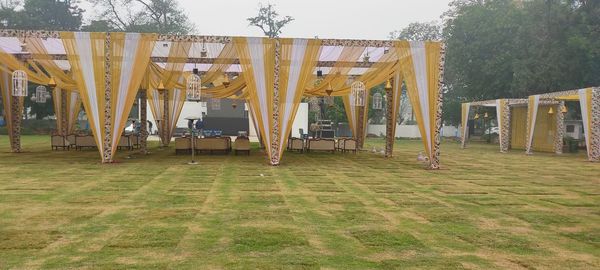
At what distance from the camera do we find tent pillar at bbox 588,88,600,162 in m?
14.8

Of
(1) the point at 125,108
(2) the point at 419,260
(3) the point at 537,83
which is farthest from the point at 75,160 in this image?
(3) the point at 537,83

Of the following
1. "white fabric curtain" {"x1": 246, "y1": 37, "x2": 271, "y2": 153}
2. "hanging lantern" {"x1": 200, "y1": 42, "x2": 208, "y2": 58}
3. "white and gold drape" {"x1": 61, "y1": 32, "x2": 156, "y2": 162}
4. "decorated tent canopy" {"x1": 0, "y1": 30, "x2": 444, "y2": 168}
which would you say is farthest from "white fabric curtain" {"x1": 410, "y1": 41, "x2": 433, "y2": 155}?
"white and gold drape" {"x1": 61, "y1": 32, "x2": 156, "y2": 162}

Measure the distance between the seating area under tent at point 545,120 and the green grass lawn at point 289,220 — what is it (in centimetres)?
647

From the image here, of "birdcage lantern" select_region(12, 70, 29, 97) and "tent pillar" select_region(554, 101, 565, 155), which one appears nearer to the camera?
"birdcage lantern" select_region(12, 70, 29, 97)

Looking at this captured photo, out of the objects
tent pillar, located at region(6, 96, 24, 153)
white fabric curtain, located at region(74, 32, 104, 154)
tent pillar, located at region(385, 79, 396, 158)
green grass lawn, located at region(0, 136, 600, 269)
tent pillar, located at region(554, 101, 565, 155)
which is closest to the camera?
green grass lawn, located at region(0, 136, 600, 269)

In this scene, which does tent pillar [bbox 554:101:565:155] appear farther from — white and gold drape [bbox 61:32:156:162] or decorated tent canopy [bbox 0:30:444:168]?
white and gold drape [bbox 61:32:156:162]

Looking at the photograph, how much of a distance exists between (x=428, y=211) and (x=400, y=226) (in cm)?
105

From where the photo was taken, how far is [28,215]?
5.14 meters

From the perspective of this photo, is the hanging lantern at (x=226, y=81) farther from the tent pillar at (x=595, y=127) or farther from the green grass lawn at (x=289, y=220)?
the tent pillar at (x=595, y=127)

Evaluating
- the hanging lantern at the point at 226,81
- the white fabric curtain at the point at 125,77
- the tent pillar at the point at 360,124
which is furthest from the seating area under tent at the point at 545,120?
the white fabric curtain at the point at 125,77

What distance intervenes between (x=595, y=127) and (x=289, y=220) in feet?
45.1

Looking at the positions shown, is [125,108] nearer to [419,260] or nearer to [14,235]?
[14,235]

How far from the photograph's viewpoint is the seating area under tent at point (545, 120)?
15.0 metres

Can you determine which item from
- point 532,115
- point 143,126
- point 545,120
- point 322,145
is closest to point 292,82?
point 322,145
